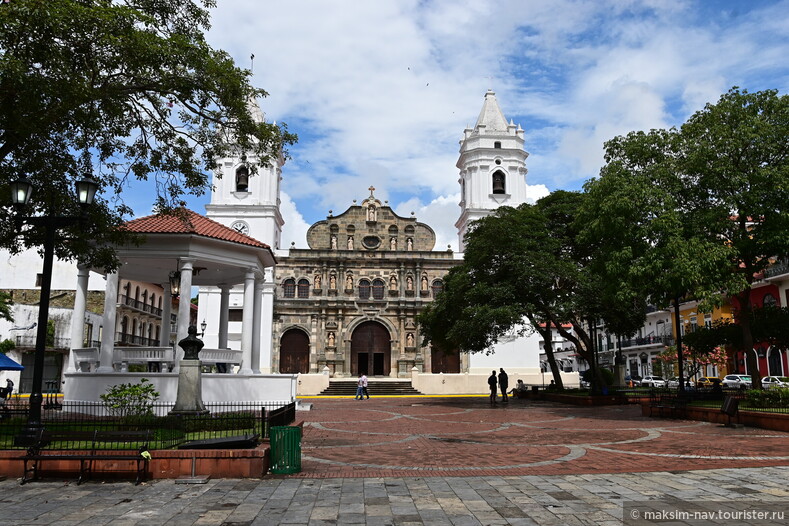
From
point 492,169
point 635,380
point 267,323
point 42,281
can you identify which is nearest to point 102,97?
point 42,281

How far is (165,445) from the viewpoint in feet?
31.0

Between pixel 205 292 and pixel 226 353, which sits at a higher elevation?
pixel 205 292

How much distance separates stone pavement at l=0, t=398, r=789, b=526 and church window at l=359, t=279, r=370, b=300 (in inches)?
1265

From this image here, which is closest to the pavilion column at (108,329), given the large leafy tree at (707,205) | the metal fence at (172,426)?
the metal fence at (172,426)

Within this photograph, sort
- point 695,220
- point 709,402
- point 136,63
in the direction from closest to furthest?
point 136,63
point 695,220
point 709,402

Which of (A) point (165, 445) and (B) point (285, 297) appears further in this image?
(B) point (285, 297)

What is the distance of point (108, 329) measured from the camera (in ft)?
60.5

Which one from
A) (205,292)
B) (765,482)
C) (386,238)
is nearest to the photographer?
(765,482)

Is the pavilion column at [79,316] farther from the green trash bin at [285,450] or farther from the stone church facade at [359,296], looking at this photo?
the stone church facade at [359,296]

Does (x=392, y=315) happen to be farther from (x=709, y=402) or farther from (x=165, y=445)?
(x=165, y=445)

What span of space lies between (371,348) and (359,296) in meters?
3.94

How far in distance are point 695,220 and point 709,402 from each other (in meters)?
6.58

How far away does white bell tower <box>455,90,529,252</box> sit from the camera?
152 feet

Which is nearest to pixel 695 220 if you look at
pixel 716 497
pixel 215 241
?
pixel 716 497
